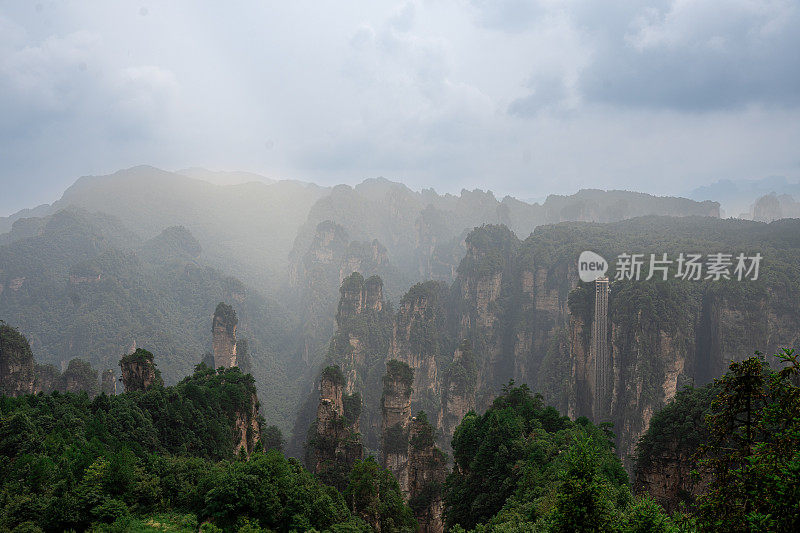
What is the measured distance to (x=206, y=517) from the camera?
14.4m

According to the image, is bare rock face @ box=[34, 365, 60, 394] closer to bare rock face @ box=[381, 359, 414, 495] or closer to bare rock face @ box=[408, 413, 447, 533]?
bare rock face @ box=[381, 359, 414, 495]

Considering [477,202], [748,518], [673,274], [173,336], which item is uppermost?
[477,202]

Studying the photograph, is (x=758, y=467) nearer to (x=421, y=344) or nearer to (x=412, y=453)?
(x=412, y=453)

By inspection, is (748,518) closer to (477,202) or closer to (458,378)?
(458,378)

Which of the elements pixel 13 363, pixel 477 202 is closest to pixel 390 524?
pixel 13 363

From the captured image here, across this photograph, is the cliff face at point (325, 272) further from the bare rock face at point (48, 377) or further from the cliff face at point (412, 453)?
the cliff face at point (412, 453)

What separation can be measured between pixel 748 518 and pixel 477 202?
186m

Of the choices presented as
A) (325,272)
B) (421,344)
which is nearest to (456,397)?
(421,344)

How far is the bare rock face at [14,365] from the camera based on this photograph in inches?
1414

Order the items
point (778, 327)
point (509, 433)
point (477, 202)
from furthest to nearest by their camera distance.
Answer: point (477, 202) < point (778, 327) < point (509, 433)
